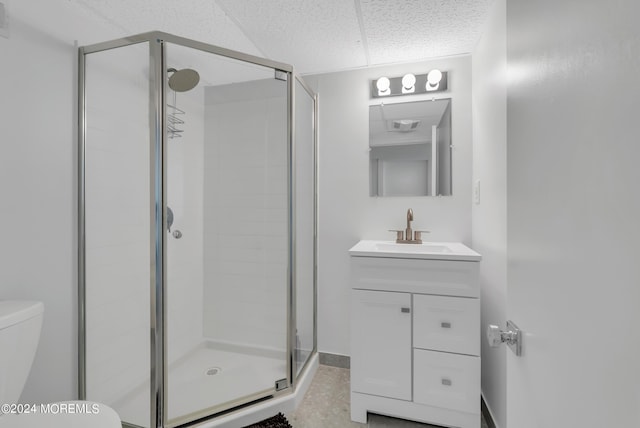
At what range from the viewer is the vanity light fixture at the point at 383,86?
195 cm

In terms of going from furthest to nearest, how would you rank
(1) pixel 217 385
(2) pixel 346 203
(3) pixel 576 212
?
(2) pixel 346 203 < (1) pixel 217 385 < (3) pixel 576 212

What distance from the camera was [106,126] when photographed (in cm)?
139

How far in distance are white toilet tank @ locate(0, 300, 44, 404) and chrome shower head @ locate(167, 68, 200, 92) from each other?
109cm

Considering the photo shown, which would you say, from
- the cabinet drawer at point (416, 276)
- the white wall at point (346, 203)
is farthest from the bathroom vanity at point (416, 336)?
the white wall at point (346, 203)

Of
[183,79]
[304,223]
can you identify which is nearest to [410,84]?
[304,223]

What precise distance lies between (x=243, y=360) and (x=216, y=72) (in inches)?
66.1

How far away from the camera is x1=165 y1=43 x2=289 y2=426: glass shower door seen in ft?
5.00

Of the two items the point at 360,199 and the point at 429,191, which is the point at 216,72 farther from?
the point at 429,191

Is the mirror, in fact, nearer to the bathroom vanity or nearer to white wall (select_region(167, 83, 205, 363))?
the bathroom vanity

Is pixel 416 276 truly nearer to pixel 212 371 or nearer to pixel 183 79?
pixel 212 371

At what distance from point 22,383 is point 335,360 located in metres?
1.66

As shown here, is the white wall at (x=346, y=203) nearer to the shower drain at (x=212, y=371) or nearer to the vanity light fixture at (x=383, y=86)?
the vanity light fixture at (x=383, y=86)

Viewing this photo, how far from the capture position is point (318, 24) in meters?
1.55

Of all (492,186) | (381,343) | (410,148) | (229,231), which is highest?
(410,148)
